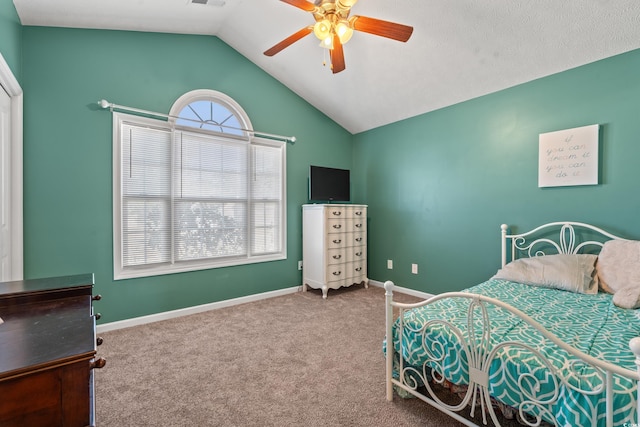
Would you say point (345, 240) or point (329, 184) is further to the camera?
point (329, 184)

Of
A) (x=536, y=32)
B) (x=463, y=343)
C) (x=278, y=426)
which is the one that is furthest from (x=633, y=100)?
(x=278, y=426)

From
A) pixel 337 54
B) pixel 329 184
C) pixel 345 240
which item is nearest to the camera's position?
pixel 337 54

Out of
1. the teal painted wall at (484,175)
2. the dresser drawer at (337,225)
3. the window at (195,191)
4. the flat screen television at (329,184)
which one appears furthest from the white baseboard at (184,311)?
the teal painted wall at (484,175)

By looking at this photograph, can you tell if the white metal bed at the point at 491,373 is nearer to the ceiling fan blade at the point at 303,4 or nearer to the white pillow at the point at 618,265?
the white pillow at the point at 618,265

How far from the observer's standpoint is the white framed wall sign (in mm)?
2389

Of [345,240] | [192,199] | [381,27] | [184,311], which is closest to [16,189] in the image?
[192,199]

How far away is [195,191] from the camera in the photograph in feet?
10.4

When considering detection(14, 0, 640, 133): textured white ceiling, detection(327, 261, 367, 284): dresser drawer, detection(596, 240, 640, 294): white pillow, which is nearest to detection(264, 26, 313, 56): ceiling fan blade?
detection(14, 0, 640, 133): textured white ceiling

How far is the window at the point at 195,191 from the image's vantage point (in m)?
2.77

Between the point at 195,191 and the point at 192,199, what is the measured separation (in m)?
0.10

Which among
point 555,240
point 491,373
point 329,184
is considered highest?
point 329,184

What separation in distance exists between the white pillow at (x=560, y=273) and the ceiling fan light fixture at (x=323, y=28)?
2.41 meters

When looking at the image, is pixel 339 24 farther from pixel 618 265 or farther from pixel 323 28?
pixel 618 265

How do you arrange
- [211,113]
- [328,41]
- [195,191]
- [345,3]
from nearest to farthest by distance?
[345,3], [328,41], [195,191], [211,113]
